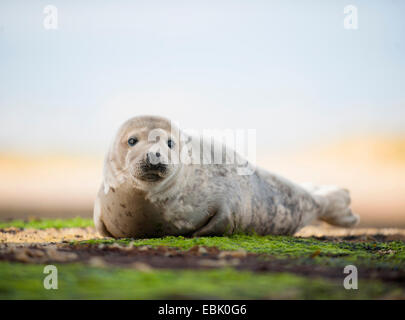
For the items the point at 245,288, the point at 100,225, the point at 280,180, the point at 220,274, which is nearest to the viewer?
the point at 245,288

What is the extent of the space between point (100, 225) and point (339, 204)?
377cm

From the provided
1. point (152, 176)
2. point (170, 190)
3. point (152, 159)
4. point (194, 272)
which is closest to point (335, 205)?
point (170, 190)

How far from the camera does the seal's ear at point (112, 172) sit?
4664mm

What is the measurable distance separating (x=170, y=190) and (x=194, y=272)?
2112 mm

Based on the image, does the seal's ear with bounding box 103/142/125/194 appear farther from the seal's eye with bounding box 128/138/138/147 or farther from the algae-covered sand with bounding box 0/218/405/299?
the algae-covered sand with bounding box 0/218/405/299

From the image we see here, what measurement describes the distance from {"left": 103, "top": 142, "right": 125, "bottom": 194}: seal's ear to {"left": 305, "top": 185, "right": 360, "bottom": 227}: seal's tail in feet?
10.7

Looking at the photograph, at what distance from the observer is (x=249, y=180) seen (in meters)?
5.61

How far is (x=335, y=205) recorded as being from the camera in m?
7.14

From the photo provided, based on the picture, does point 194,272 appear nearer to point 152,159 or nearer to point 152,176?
point 152,159

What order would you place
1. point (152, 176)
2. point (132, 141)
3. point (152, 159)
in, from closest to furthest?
1. point (152, 159)
2. point (152, 176)
3. point (132, 141)

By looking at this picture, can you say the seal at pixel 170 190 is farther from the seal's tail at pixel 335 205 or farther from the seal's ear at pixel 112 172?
the seal's tail at pixel 335 205
